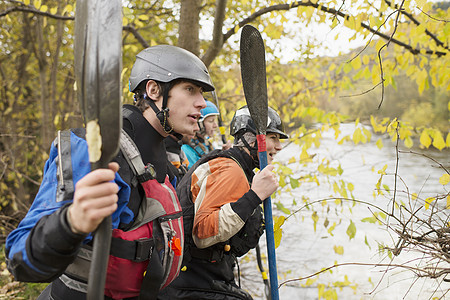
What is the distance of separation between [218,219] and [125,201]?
912mm

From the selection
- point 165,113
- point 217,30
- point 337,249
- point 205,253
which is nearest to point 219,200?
point 205,253

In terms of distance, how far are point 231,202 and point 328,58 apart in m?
5.00

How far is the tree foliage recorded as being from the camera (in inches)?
147

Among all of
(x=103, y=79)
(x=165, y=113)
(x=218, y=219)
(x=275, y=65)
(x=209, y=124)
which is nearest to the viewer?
(x=103, y=79)

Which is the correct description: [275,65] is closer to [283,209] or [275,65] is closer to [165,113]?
[283,209]

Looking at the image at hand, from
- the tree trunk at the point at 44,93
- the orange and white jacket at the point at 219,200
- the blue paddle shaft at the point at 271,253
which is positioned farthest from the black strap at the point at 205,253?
the tree trunk at the point at 44,93

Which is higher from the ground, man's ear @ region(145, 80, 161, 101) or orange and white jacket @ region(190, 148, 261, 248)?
man's ear @ region(145, 80, 161, 101)

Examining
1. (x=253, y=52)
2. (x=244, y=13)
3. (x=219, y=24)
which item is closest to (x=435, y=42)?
(x=219, y=24)

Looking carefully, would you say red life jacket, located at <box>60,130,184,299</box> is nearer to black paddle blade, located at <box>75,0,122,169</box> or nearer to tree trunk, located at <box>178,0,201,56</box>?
black paddle blade, located at <box>75,0,122,169</box>

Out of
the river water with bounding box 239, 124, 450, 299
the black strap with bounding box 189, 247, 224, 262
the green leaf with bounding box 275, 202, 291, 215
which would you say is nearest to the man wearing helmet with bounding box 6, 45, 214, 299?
the black strap with bounding box 189, 247, 224, 262

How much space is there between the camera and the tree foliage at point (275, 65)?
12.2ft

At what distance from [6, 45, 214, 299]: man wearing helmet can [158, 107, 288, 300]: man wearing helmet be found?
0.46 meters

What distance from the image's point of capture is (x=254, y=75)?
8.88 feet

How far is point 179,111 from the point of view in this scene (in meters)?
2.11
